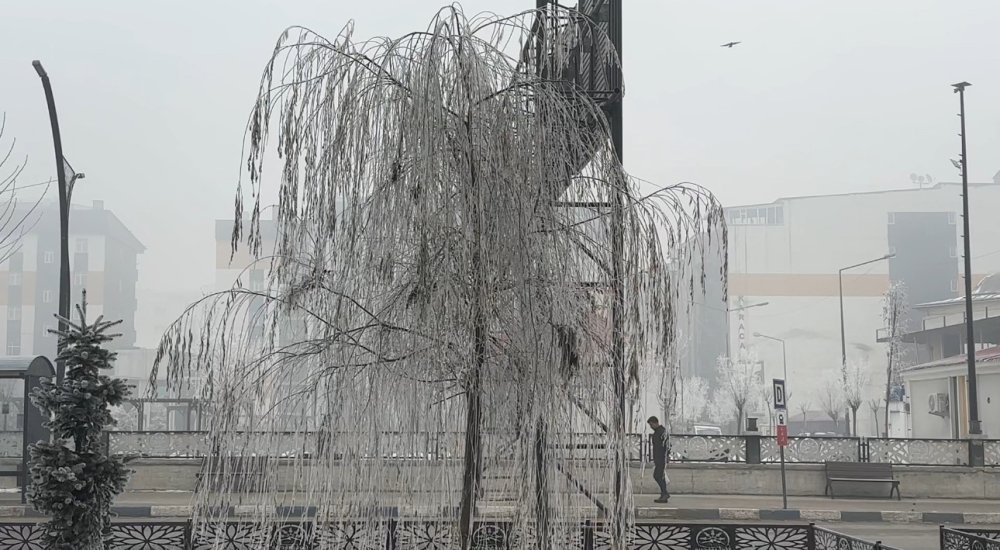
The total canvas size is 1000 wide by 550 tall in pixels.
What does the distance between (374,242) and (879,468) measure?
850 inches

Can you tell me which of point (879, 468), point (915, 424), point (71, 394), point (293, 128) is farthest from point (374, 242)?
point (915, 424)

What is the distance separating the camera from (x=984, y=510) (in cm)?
2175

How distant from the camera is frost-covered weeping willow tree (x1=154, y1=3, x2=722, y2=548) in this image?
19.0 feet

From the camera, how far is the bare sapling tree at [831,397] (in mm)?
80331

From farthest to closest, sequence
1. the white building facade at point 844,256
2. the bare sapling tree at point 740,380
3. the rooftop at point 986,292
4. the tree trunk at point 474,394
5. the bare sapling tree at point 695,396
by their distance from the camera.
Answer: the white building facade at point 844,256 → the bare sapling tree at point 695,396 → the bare sapling tree at point 740,380 → the rooftop at point 986,292 → the tree trunk at point 474,394

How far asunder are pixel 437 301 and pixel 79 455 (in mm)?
4827

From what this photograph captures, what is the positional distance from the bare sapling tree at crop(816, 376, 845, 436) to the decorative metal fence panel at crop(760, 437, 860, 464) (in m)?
55.5

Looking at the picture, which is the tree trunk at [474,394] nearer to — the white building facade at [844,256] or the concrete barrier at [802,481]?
the concrete barrier at [802,481]

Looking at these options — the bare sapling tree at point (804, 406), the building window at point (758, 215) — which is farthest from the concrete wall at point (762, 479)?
the building window at point (758, 215)

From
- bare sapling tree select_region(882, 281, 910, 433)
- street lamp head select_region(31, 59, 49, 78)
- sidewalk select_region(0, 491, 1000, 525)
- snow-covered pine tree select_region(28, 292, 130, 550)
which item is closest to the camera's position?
snow-covered pine tree select_region(28, 292, 130, 550)

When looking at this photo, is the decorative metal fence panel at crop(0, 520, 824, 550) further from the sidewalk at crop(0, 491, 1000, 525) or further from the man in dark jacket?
the man in dark jacket

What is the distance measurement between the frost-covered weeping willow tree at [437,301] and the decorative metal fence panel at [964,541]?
4118 millimetres

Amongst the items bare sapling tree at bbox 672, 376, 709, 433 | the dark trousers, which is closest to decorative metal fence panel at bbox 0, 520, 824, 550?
the dark trousers

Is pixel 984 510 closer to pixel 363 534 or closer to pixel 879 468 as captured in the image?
pixel 879 468
